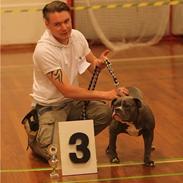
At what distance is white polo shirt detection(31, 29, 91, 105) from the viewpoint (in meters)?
3.11

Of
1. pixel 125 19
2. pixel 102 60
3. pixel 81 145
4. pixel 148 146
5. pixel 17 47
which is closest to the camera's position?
pixel 81 145

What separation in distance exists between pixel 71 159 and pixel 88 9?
416 cm

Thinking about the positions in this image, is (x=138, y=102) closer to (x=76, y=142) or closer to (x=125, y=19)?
(x=76, y=142)

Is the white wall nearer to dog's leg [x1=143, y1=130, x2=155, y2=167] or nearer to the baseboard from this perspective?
the baseboard

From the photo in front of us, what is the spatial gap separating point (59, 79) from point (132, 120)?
1.70 feet

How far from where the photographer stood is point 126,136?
11.9 feet

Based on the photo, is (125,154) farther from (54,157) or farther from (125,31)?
(125,31)

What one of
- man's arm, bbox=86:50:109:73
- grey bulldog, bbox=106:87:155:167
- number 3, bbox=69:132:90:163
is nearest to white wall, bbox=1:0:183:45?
man's arm, bbox=86:50:109:73

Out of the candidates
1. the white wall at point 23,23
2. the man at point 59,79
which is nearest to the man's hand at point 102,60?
the man at point 59,79

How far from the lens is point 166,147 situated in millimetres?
3383

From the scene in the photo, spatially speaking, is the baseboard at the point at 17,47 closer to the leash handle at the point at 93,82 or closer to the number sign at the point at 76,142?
the leash handle at the point at 93,82

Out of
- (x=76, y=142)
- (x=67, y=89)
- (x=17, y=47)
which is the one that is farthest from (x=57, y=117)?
(x=17, y=47)

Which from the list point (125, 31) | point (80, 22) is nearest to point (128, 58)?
point (125, 31)

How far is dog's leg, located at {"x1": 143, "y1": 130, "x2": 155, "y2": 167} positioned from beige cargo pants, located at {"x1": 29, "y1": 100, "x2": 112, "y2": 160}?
0.36 m
